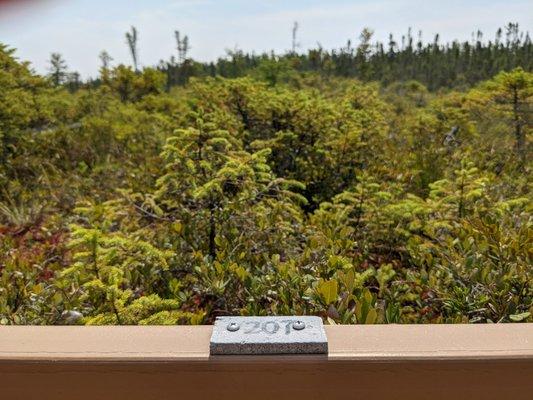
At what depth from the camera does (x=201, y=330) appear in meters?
1.57

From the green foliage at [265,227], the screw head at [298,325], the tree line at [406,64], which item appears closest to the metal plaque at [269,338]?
the screw head at [298,325]

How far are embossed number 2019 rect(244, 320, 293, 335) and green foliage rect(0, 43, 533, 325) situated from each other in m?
0.55

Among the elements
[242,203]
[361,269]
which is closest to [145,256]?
[242,203]

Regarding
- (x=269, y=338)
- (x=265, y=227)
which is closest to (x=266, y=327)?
(x=269, y=338)

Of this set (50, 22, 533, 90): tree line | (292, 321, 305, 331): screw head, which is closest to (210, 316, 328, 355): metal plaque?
(292, 321, 305, 331): screw head

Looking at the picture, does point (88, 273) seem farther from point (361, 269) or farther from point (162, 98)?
point (162, 98)

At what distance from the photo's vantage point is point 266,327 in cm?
151

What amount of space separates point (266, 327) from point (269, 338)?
8 centimetres

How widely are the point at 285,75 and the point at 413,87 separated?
1046cm

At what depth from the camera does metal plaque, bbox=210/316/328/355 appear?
142cm

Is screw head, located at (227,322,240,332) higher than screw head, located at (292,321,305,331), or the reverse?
screw head, located at (227,322,240,332)

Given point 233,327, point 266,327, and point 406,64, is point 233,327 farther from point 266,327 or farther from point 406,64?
point 406,64
